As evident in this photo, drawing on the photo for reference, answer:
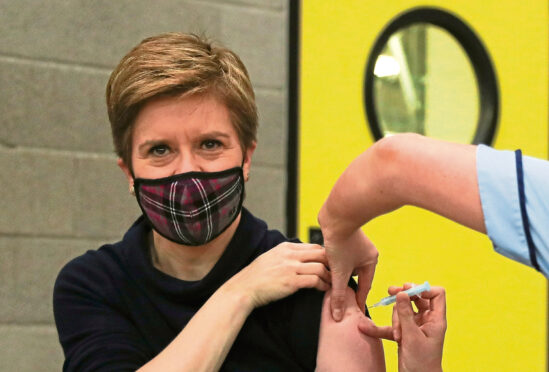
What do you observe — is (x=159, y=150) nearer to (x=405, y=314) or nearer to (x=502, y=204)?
(x=405, y=314)

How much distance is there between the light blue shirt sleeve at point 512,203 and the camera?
93 cm

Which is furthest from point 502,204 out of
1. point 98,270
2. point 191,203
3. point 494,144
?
point 494,144

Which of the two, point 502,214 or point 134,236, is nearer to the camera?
point 502,214

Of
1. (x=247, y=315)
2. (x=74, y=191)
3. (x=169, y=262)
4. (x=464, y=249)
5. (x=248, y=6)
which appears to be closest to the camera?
(x=247, y=315)

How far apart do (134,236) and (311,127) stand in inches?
59.8

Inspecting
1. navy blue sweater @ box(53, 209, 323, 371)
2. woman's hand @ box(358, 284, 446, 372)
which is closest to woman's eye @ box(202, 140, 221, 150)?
navy blue sweater @ box(53, 209, 323, 371)

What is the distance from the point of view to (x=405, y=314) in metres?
1.44

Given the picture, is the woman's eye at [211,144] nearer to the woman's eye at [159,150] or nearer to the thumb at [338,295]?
the woman's eye at [159,150]

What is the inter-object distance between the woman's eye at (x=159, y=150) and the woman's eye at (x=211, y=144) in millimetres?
70

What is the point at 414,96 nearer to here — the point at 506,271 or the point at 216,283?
the point at 506,271

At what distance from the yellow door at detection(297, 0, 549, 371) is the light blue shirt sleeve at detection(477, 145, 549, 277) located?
81.5 inches

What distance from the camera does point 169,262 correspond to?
1669 millimetres

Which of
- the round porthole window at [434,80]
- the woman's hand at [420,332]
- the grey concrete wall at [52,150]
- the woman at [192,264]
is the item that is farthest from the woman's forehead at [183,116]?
the round porthole window at [434,80]

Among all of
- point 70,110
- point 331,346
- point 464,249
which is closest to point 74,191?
point 70,110
